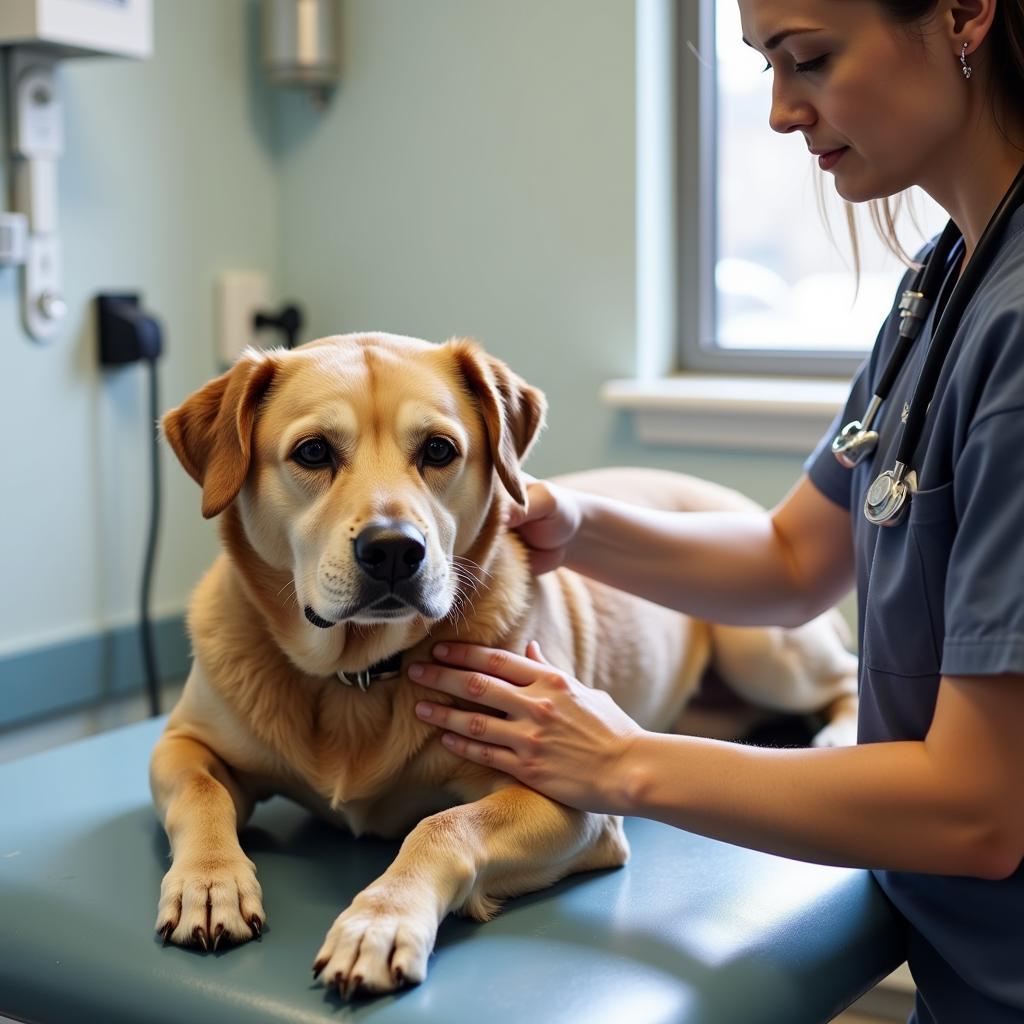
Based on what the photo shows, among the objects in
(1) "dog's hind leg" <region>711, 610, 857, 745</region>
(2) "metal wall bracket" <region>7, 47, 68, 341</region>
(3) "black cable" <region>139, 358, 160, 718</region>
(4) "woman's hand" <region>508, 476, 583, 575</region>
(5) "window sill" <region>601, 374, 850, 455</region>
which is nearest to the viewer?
(4) "woman's hand" <region>508, 476, 583, 575</region>

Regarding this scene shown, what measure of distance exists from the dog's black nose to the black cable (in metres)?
1.18

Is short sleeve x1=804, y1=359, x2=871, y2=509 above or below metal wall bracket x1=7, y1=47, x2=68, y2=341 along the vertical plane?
below

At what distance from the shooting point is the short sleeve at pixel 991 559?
0.87m

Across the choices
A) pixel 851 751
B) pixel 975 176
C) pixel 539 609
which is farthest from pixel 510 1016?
pixel 975 176

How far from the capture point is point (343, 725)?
1199 mm

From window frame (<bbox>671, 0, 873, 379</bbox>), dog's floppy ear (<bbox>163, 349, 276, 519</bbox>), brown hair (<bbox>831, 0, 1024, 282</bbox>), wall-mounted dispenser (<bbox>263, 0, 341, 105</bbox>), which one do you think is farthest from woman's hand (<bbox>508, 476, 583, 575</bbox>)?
wall-mounted dispenser (<bbox>263, 0, 341, 105</bbox>)

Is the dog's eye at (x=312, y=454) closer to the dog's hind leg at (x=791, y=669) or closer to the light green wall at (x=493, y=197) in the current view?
the dog's hind leg at (x=791, y=669)

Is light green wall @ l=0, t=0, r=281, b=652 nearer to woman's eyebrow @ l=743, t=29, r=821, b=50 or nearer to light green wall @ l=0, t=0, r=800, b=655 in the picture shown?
light green wall @ l=0, t=0, r=800, b=655

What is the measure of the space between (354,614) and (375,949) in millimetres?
278

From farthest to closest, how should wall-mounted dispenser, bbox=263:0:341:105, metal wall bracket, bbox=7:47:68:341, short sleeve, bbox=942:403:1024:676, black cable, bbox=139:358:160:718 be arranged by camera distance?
wall-mounted dispenser, bbox=263:0:341:105 → black cable, bbox=139:358:160:718 → metal wall bracket, bbox=7:47:68:341 → short sleeve, bbox=942:403:1024:676

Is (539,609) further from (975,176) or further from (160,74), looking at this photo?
(160,74)

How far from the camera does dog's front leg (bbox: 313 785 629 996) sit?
3.03 feet

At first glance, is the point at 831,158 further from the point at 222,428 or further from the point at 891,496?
the point at 222,428

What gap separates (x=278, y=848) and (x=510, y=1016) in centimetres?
37
